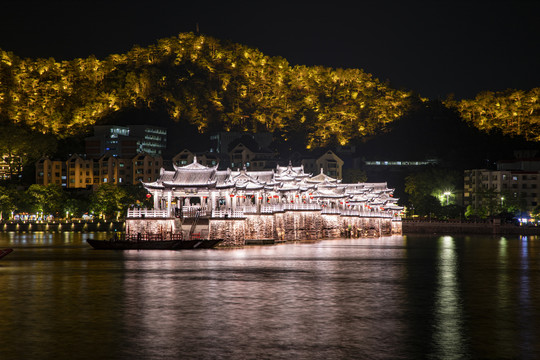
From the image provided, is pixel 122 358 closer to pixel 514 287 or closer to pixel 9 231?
pixel 514 287

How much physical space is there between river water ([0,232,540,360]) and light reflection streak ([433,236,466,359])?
52mm

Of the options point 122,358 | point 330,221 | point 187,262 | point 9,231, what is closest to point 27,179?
point 9,231

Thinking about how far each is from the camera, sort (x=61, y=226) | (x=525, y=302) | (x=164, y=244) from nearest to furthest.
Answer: (x=525, y=302), (x=164, y=244), (x=61, y=226)

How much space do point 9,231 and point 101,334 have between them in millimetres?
111329

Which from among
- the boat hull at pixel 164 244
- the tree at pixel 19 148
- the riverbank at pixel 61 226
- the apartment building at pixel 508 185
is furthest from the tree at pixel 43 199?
the apartment building at pixel 508 185

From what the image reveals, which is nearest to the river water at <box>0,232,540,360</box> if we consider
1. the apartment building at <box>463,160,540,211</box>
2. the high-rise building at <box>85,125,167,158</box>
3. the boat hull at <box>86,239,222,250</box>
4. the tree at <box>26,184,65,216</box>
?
the boat hull at <box>86,239,222,250</box>

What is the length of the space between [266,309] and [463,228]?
100634mm

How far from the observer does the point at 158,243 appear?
67188 millimetres

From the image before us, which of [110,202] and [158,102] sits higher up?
[158,102]

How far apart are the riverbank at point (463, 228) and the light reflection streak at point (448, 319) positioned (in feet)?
242

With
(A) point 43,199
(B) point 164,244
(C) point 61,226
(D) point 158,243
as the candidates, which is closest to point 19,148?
(A) point 43,199

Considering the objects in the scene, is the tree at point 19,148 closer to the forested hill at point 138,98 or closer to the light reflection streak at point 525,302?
the forested hill at point 138,98

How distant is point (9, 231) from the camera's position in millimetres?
130375

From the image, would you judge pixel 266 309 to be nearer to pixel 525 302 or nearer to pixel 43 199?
pixel 525 302
